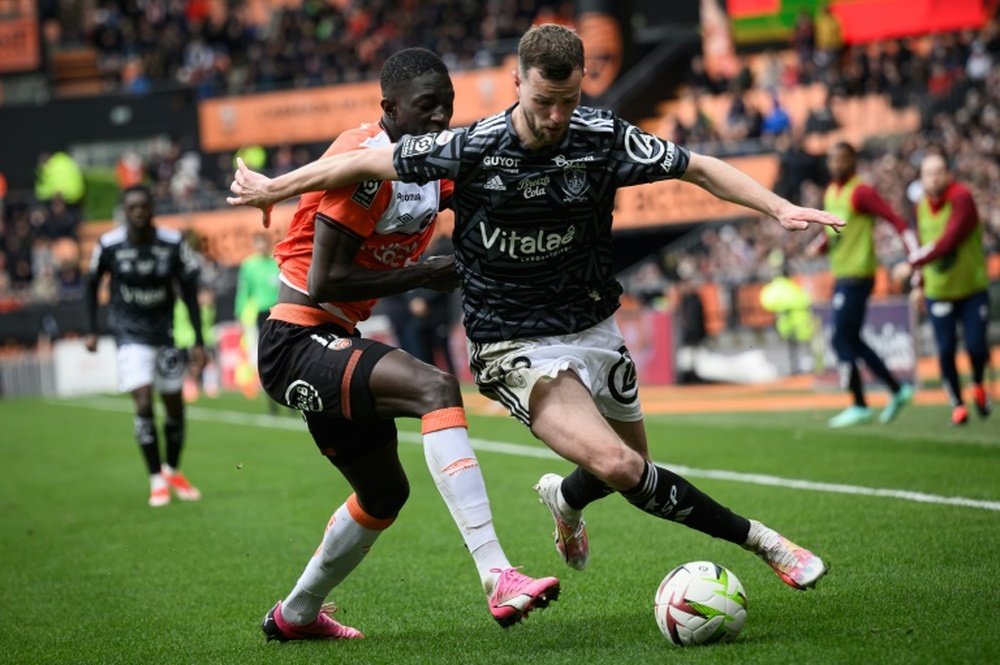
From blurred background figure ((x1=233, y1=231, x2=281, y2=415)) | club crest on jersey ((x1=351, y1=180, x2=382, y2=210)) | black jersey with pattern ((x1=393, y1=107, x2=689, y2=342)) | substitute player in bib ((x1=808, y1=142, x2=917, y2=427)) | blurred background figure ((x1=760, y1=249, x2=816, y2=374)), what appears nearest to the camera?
black jersey with pattern ((x1=393, y1=107, x2=689, y2=342))

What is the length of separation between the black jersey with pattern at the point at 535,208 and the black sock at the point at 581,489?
75cm

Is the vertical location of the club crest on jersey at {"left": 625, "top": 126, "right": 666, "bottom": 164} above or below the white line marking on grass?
above

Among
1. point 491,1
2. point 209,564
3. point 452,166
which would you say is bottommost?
point 209,564

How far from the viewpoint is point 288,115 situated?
35812 millimetres

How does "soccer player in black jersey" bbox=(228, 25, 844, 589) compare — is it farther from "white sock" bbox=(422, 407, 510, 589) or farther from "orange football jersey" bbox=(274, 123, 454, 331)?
"white sock" bbox=(422, 407, 510, 589)

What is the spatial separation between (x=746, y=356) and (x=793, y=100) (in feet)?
31.2

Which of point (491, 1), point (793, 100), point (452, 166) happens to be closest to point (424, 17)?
point (491, 1)

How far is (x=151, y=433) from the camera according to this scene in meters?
11.2

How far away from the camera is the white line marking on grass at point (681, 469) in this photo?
838 centimetres

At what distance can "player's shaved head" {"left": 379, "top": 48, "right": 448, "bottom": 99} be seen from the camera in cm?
553

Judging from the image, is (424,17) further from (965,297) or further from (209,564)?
(209,564)

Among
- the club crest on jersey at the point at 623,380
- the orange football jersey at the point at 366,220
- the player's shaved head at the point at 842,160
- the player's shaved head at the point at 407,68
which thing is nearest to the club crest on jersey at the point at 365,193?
the orange football jersey at the point at 366,220

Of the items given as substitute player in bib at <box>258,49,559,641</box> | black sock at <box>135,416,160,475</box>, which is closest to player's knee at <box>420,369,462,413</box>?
substitute player in bib at <box>258,49,559,641</box>

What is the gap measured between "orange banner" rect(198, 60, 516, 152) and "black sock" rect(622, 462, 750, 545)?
28746 millimetres
